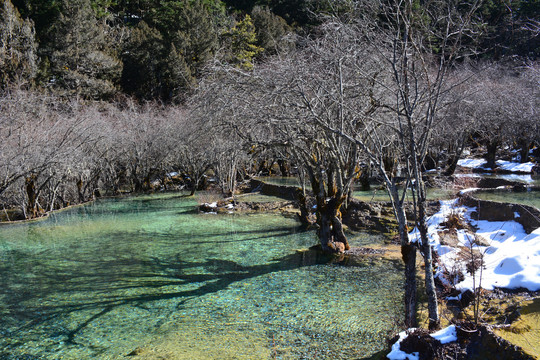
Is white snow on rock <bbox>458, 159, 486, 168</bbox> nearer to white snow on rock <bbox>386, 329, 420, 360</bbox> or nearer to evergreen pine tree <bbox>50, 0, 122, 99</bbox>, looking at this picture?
white snow on rock <bbox>386, 329, 420, 360</bbox>

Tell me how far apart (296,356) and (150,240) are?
8.53 meters

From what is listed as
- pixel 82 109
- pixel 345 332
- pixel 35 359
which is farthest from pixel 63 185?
pixel 345 332

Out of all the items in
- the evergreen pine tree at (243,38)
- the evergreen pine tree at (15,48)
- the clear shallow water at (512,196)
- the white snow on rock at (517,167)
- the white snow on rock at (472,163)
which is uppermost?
the evergreen pine tree at (243,38)

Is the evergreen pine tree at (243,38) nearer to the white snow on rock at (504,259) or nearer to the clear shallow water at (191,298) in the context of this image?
the clear shallow water at (191,298)

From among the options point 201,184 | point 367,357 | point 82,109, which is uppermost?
point 82,109

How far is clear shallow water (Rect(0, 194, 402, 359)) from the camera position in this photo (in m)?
5.94

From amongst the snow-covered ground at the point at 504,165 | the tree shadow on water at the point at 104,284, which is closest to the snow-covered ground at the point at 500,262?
the tree shadow on water at the point at 104,284

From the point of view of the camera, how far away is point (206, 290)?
323 inches

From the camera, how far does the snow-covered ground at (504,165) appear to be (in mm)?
26464

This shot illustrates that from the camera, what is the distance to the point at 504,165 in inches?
1115

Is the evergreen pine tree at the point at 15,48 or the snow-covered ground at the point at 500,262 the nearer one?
the snow-covered ground at the point at 500,262

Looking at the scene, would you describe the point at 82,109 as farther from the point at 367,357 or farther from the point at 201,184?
the point at 367,357

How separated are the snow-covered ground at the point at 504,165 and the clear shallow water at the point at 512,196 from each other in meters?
9.86

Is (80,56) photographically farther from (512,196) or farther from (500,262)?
(500,262)
